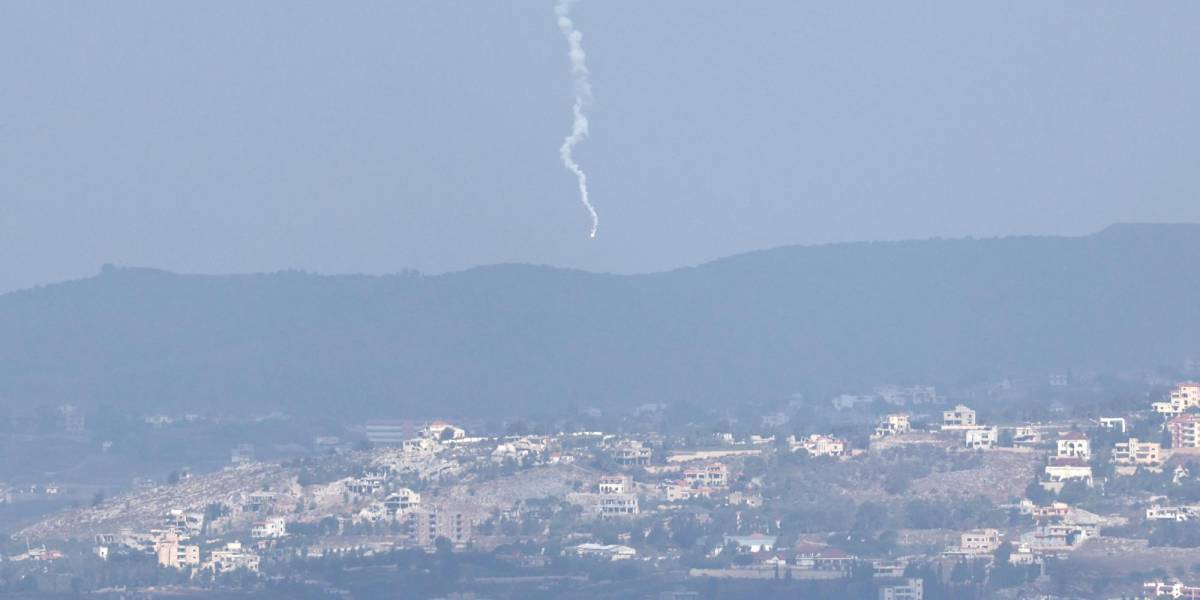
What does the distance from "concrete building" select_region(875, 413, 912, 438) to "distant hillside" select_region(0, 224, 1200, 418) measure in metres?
28.4

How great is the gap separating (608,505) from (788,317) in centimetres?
5864

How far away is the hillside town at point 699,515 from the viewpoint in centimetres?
7244

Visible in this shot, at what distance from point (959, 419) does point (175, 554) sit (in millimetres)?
21013

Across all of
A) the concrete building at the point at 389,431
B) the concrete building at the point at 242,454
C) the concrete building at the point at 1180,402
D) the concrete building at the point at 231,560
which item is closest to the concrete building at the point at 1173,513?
the concrete building at the point at 1180,402

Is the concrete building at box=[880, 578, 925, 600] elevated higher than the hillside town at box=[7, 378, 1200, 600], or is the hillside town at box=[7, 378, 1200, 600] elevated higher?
the hillside town at box=[7, 378, 1200, 600]

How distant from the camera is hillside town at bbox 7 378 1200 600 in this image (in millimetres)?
72438

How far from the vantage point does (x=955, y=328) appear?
13738cm

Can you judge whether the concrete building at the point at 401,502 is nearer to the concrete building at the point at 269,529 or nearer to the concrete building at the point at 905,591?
the concrete building at the point at 269,529

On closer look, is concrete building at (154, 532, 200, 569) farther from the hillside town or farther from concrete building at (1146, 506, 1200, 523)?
concrete building at (1146, 506, 1200, 523)

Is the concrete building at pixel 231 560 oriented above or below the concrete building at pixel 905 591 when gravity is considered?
above

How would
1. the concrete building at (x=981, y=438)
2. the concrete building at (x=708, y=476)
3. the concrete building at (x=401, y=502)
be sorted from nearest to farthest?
the concrete building at (x=401, y=502) < the concrete building at (x=708, y=476) < the concrete building at (x=981, y=438)

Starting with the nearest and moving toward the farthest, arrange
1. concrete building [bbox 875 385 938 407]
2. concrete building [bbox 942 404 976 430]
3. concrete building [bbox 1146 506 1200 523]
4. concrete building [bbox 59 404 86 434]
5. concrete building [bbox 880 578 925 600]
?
concrete building [bbox 880 578 925 600]
concrete building [bbox 1146 506 1200 523]
concrete building [bbox 942 404 976 430]
concrete building [bbox 875 385 938 407]
concrete building [bbox 59 404 86 434]

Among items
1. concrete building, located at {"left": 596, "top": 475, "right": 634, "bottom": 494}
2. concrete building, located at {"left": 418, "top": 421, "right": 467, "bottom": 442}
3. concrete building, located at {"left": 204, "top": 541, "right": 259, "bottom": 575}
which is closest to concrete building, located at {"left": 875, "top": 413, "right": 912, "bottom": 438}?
concrete building, located at {"left": 596, "top": 475, "right": 634, "bottom": 494}

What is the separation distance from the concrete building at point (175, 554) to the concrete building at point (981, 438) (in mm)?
15716
